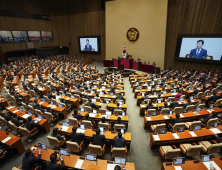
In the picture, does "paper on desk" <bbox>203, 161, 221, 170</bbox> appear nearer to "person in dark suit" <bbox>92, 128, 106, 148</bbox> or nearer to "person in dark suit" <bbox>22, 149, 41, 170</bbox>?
"person in dark suit" <bbox>92, 128, 106, 148</bbox>

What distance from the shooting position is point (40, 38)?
2584 centimetres

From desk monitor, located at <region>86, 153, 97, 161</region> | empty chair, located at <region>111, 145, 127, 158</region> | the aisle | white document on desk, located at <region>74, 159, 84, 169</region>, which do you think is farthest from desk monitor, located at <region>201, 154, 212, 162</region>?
white document on desk, located at <region>74, 159, 84, 169</region>

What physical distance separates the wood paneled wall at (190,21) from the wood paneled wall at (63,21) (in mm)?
11886

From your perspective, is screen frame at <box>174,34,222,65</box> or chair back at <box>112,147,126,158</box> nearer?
chair back at <box>112,147,126,158</box>

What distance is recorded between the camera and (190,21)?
53.6ft

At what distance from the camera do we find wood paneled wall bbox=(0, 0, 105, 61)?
71.0 feet

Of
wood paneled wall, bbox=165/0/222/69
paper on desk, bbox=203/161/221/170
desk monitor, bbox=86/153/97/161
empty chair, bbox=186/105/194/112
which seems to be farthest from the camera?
wood paneled wall, bbox=165/0/222/69

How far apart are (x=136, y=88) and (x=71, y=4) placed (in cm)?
2480

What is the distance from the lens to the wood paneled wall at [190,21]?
14836 millimetres

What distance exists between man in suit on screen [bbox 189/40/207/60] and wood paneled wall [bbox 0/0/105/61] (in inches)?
604

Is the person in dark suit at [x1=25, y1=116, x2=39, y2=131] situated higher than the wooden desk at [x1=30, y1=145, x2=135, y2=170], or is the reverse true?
the person in dark suit at [x1=25, y1=116, x2=39, y2=131]

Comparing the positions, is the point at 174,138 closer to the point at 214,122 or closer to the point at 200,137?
the point at 200,137

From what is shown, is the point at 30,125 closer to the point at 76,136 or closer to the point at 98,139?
the point at 76,136

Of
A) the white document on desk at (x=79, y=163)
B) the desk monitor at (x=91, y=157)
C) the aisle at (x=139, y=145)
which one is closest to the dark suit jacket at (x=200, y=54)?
the aisle at (x=139, y=145)
